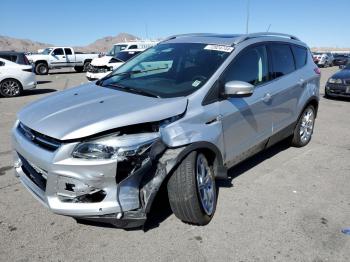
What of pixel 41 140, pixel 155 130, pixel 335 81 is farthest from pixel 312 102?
pixel 335 81

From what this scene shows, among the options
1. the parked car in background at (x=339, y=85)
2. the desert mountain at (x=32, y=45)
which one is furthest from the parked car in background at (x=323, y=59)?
the desert mountain at (x=32, y=45)

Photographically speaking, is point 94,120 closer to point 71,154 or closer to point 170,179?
point 71,154

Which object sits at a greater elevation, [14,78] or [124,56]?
[14,78]

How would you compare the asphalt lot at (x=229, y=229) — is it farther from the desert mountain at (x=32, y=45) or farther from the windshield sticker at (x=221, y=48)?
the desert mountain at (x=32, y=45)

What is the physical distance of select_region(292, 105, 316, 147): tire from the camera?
596cm

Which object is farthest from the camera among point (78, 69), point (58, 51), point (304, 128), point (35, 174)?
point (78, 69)

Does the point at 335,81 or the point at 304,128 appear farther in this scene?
the point at 335,81

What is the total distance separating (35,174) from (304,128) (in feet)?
14.9

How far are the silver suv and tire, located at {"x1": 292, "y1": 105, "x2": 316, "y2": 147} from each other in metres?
1.14

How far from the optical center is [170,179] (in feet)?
10.9

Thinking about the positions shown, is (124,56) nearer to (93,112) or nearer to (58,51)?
(58,51)

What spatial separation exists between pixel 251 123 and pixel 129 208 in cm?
196

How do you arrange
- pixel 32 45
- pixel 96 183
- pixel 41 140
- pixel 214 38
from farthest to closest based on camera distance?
pixel 32 45 < pixel 214 38 < pixel 41 140 < pixel 96 183

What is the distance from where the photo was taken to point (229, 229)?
3.60 m
